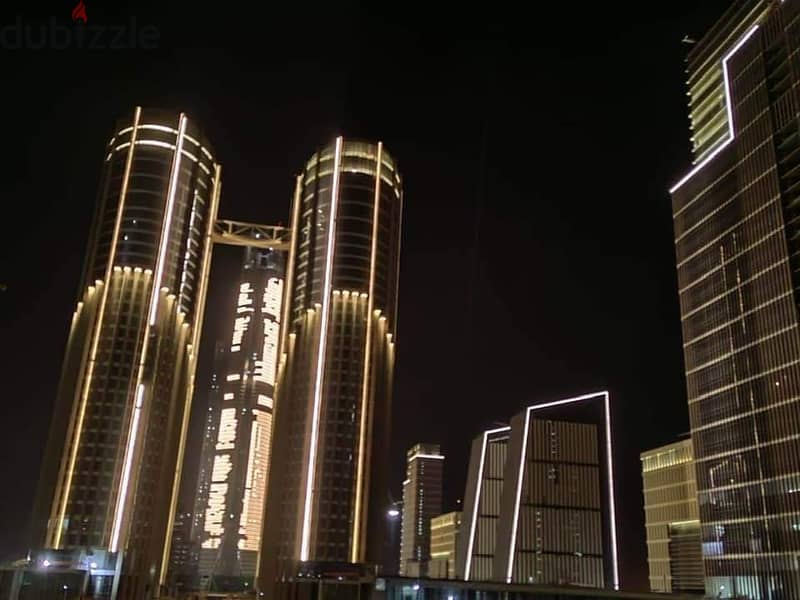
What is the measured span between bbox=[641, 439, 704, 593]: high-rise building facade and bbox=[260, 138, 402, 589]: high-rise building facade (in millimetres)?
47047

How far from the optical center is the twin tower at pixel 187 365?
96.2m

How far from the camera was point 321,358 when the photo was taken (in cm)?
10806

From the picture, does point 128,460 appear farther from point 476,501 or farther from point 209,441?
point 209,441

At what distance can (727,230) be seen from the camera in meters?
87.6

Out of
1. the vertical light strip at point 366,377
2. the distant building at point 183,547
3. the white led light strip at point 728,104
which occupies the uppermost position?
the white led light strip at point 728,104

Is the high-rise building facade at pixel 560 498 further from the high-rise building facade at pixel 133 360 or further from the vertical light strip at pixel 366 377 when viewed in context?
the high-rise building facade at pixel 133 360

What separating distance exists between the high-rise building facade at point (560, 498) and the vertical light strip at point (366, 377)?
59.7ft

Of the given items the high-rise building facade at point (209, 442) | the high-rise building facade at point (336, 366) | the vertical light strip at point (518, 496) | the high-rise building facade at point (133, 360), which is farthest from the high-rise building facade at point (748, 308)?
the high-rise building facade at point (209, 442)

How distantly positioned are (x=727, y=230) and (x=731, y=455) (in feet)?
82.7

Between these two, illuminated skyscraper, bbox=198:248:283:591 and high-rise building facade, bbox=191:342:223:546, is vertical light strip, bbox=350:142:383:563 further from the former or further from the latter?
high-rise building facade, bbox=191:342:223:546

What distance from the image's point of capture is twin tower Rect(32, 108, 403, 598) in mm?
96188

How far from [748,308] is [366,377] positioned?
50.4 m

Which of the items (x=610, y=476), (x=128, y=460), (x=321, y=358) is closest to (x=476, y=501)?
(x=610, y=476)

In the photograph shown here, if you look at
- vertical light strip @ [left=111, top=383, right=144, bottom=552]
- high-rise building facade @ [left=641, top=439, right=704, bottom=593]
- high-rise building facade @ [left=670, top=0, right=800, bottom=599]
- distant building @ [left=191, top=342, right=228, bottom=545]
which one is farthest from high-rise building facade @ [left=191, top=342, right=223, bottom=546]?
high-rise building facade @ [left=670, top=0, right=800, bottom=599]
